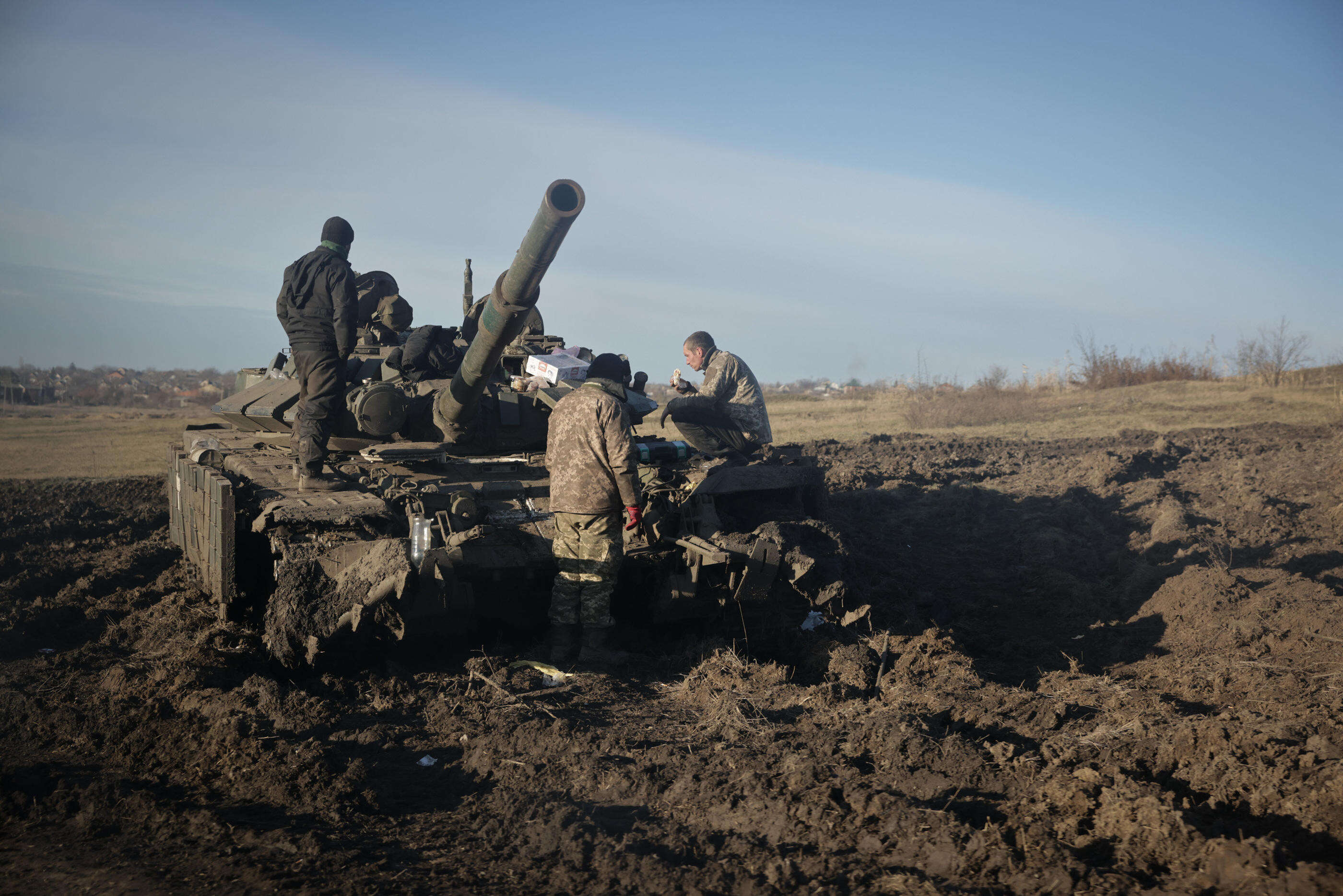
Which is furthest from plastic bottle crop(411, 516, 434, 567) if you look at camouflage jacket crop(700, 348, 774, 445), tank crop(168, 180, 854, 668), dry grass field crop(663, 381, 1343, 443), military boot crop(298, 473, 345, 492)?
dry grass field crop(663, 381, 1343, 443)

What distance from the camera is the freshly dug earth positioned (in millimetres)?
3211

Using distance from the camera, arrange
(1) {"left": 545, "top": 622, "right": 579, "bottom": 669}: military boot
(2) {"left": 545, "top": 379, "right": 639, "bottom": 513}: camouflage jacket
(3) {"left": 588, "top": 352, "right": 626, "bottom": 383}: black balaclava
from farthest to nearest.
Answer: (3) {"left": 588, "top": 352, "right": 626, "bottom": 383}: black balaclava < (1) {"left": 545, "top": 622, "right": 579, "bottom": 669}: military boot < (2) {"left": 545, "top": 379, "right": 639, "bottom": 513}: camouflage jacket

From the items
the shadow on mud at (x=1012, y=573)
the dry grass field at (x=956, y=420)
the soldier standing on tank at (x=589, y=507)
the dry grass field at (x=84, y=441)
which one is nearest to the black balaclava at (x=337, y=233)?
the soldier standing on tank at (x=589, y=507)

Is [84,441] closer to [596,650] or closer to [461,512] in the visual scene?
[461,512]

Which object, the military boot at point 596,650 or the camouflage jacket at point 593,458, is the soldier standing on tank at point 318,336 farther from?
the military boot at point 596,650

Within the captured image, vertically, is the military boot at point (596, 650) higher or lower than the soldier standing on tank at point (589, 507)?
lower

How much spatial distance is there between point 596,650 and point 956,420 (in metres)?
19.7

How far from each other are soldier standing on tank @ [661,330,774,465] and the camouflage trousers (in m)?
2.50

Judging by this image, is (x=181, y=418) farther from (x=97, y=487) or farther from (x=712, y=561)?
(x=712, y=561)

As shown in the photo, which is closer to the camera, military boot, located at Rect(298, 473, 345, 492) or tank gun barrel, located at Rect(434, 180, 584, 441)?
tank gun barrel, located at Rect(434, 180, 584, 441)

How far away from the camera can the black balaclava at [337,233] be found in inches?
254

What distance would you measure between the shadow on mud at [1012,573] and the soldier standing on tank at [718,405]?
5.03 feet

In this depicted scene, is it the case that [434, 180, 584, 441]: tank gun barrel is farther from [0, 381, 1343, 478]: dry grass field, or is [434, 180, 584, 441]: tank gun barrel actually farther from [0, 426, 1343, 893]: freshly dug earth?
[0, 381, 1343, 478]: dry grass field

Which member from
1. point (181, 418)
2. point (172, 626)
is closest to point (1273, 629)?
point (172, 626)
